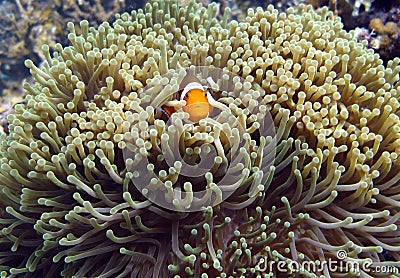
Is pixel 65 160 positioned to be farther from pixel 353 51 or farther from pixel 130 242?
pixel 353 51

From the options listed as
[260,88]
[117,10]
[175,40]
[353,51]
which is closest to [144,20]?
[175,40]

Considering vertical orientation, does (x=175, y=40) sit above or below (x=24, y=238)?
above

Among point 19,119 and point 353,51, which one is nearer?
point 19,119

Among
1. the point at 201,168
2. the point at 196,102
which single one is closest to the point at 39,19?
the point at 196,102

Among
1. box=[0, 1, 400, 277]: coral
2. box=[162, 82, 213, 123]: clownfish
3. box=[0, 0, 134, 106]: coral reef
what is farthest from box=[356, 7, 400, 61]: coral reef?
box=[0, 0, 134, 106]: coral reef

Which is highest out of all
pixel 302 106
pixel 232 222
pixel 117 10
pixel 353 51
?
pixel 117 10

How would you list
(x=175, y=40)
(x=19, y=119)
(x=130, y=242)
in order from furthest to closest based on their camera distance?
(x=175, y=40)
(x=19, y=119)
(x=130, y=242)

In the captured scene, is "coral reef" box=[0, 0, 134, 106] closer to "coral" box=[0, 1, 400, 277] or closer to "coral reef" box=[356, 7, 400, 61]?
"coral" box=[0, 1, 400, 277]

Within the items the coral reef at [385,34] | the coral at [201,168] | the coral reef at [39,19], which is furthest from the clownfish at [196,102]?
the coral reef at [39,19]
